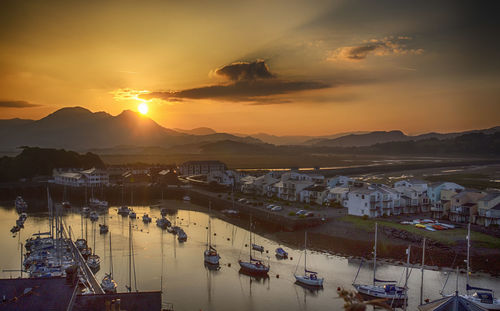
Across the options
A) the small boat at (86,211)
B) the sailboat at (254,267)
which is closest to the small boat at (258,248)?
the sailboat at (254,267)

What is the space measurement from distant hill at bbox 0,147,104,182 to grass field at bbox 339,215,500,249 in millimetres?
67742

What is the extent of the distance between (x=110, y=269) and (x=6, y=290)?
47.6 ft

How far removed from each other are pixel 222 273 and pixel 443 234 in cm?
1838

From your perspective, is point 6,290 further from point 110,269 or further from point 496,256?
point 496,256

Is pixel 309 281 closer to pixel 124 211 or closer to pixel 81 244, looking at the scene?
pixel 81 244

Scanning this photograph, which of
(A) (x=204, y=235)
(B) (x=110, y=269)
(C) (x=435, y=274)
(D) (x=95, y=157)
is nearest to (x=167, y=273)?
(B) (x=110, y=269)

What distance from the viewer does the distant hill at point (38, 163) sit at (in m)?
78.9

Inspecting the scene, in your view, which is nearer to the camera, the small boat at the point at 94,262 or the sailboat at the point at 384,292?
the sailboat at the point at 384,292

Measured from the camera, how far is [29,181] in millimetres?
78125

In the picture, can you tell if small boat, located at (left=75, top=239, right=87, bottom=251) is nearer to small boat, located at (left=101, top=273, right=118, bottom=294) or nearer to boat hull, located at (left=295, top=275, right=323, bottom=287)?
small boat, located at (left=101, top=273, right=118, bottom=294)

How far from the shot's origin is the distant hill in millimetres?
78938

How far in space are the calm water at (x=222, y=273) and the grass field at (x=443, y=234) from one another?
6.76m

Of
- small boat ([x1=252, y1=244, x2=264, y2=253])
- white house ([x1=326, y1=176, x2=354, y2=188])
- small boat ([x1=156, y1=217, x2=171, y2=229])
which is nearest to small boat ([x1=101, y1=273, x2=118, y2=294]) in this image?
small boat ([x1=252, y1=244, x2=264, y2=253])

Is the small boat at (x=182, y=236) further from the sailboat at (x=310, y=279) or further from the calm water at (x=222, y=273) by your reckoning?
the sailboat at (x=310, y=279)
